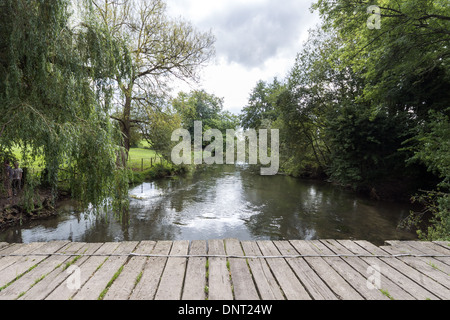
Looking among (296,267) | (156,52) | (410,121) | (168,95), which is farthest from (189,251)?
(410,121)

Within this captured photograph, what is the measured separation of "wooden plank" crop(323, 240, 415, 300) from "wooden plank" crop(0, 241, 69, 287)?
12.2 feet

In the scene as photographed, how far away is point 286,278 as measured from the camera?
2303mm

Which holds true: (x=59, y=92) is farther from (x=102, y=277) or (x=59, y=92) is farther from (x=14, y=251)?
(x=102, y=277)

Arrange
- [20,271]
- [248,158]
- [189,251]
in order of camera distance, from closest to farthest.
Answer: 1. [20,271]
2. [189,251]
3. [248,158]

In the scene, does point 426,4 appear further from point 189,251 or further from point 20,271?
point 20,271

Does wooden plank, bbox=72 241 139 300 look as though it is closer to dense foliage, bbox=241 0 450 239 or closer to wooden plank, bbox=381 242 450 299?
wooden plank, bbox=381 242 450 299

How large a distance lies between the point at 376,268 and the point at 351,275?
1.42 ft

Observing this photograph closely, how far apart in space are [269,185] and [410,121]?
9385 millimetres

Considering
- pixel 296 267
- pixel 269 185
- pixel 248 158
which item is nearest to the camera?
pixel 296 267

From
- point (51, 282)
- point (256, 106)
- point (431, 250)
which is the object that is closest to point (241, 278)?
point (51, 282)

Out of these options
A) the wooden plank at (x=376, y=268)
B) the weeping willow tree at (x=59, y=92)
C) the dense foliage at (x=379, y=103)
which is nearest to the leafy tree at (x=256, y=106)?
the dense foliage at (x=379, y=103)

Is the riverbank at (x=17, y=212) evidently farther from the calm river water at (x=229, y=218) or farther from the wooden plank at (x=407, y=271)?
the wooden plank at (x=407, y=271)

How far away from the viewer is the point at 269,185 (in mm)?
17141

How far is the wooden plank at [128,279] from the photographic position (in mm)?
1964
